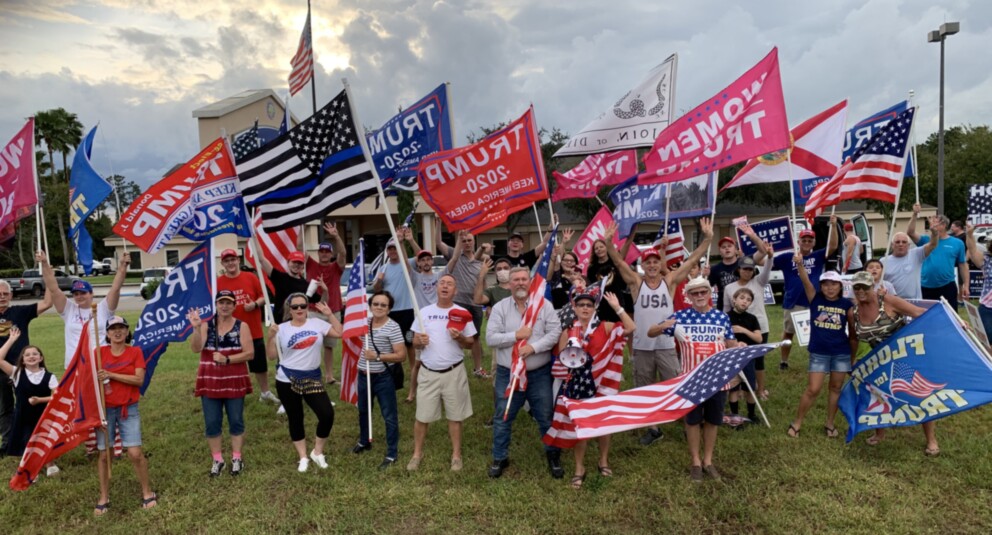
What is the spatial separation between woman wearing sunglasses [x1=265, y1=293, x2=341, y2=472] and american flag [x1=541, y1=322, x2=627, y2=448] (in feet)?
7.47

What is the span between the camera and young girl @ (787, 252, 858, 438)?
19.1ft

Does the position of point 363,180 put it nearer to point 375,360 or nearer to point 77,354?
→ point 375,360

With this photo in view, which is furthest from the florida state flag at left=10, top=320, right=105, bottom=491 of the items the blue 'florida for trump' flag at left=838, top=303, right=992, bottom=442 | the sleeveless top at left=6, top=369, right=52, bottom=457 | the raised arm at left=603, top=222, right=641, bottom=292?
the blue 'florida for trump' flag at left=838, top=303, right=992, bottom=442

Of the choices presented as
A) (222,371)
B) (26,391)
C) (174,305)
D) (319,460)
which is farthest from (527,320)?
(26,391)

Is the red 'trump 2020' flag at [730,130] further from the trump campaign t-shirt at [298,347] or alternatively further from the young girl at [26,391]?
the young girl at [26,391]

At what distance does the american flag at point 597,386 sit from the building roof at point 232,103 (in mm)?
35459

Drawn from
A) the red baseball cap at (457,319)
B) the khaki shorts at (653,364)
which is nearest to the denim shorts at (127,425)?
the red baseball cap at (457,319)

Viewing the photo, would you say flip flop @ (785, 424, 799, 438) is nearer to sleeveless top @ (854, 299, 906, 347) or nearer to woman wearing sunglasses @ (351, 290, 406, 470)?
sleeveless top @ (854, 299, 906, 347)

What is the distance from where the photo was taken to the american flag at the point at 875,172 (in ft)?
23.1

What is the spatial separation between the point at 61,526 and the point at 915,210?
404 inches

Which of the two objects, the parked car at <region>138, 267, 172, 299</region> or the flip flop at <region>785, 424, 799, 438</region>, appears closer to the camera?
the flip flop at <region>785, 424, 799, 438</region>

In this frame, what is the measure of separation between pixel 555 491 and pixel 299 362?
2724 millimetres

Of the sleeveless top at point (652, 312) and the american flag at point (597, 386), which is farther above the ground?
the sleeveless top at point (652, 312)

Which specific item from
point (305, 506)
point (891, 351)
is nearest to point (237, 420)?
point (305, 506)
